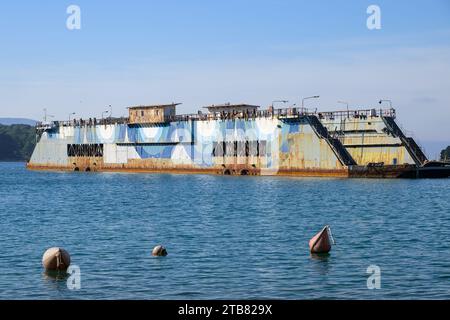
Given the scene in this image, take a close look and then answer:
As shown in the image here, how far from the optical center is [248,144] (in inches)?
4321

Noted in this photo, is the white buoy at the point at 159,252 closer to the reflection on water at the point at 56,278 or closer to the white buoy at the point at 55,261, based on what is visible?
the white buoy at the point at 55,261

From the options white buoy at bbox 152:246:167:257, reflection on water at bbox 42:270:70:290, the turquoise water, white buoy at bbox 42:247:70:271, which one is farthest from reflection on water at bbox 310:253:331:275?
white buoy at bbox 42:247:70:271

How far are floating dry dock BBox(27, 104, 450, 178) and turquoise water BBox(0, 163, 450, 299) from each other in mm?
26278

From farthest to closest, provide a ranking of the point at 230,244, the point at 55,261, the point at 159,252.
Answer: the point at 230,244, the point at 159,252, the point at 55,261

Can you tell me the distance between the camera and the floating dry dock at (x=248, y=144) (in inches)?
3905

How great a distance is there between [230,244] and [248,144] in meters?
73.7

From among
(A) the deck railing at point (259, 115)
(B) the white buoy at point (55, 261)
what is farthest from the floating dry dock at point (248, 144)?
(B) the white buoy at point (55, 261)

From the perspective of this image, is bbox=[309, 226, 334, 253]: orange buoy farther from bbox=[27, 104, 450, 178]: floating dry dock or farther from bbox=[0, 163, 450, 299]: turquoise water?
bbox=[27, 104, 450, 178]: floating dry dock

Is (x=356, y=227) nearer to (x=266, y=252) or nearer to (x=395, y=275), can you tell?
(x=266, y=252)

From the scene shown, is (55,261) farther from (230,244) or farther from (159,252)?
(230,244)

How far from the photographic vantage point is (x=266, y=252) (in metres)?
33.5

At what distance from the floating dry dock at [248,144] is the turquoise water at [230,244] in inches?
1035

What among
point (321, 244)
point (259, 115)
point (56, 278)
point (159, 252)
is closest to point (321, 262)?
point (321, 244)
